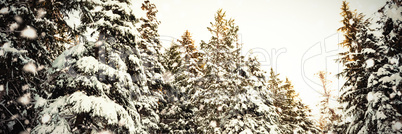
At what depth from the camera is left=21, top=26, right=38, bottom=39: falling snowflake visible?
475 cm

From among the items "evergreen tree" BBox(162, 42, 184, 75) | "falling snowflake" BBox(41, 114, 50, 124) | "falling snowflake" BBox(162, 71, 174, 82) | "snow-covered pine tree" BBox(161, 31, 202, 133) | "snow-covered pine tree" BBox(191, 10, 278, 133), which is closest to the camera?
"falling snowflake" BBox(41, 114, 50, 124)

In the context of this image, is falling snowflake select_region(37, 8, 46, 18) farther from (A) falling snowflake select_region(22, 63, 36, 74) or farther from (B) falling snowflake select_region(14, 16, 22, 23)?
(A) falling snowflake select_region(22, 63, 36, 74)

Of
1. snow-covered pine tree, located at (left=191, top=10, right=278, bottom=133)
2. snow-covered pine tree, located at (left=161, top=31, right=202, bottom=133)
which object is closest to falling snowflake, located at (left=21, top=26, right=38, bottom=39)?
snow-covered pine tree, located at (left=191, top=10, right=278, bottom=133)

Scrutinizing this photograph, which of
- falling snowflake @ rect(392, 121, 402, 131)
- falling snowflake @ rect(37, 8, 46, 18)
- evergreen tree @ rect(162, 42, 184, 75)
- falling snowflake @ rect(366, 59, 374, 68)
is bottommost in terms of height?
falling snowflake @ rect(392, 121, 402, 131)

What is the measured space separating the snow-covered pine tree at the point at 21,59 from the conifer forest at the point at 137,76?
2 centimetres

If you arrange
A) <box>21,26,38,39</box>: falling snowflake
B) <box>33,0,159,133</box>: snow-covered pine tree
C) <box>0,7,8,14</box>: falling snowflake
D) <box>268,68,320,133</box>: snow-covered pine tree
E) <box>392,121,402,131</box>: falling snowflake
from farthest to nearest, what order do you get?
<box>268,68,320,133</box>: snow-covered pine tree
<box>392,121,402,131</box>: falling snowflake
<box>33,0,159,133</box>: snow-covered pine tree
<box>21,26,38,39</box>: falling snowflake
<box>0,7,8,14</box>: falling snowflake

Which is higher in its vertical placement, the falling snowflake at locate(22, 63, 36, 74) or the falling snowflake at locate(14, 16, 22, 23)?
the falling snowflake at locate(14, 16, 22, 23)

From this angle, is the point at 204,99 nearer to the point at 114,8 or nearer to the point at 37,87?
the point at 114,8

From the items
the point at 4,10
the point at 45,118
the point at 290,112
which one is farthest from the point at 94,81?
the point at 290,112

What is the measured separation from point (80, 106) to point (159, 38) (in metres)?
9.42

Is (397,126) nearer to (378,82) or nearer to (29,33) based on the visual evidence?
(378,82)

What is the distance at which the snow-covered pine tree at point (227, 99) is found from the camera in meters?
10.8

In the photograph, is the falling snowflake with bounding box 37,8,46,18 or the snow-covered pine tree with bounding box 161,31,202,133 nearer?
the falling snowflake with bounding box 37,8,46,18

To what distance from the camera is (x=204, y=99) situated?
12383 millimetres
